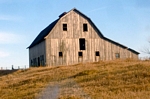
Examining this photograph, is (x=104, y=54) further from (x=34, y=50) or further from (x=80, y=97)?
(x=80, y=97)

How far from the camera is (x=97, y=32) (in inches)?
1999

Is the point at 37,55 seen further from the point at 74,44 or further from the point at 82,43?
the point at 82,43

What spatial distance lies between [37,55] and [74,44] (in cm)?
788

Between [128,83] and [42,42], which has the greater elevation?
[42,42]

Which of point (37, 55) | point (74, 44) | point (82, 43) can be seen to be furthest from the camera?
point (37, 55)

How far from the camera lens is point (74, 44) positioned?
1965 inches

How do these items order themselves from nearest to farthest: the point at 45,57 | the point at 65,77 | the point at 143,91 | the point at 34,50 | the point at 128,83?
the point at 143,91
the point at 128,83
the point at 65,77
the point at 45,57
the point at 34,50

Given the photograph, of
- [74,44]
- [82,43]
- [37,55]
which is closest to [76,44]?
[74,44]

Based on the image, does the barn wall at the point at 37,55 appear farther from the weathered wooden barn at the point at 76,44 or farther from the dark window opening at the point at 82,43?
the dark window opening at the point at 82,43

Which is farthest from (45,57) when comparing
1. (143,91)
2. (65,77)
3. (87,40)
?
(143,91)

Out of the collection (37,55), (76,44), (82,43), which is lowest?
(37,55)

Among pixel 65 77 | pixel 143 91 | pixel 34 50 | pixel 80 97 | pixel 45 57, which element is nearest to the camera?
pixel 80 97

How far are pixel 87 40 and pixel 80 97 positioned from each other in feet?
110

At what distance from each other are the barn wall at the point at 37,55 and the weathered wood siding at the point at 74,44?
1811 millimetres
